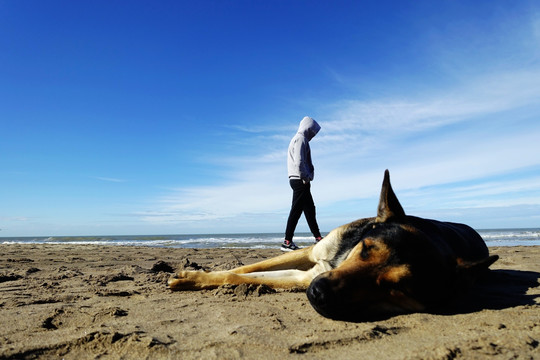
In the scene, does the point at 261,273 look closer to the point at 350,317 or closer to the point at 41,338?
the point at 350,317

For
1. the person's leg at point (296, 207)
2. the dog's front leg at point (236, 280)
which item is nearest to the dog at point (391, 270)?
the dog's front leg at point (236, 280)

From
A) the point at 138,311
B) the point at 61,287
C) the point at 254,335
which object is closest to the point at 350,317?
the point at 254,335

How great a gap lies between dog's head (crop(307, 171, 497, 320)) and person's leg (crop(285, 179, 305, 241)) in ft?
14.9

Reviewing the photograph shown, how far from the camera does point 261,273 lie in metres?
3.62

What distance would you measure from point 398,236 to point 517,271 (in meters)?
3.41

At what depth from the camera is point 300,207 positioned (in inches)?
289

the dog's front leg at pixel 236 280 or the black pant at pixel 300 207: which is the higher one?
the black pant at pixel 300 207

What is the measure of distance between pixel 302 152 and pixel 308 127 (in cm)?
71

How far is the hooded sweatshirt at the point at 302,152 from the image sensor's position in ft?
24.1

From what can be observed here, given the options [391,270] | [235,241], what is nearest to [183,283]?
[391,270]

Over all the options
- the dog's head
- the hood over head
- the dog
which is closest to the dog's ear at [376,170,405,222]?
the dog

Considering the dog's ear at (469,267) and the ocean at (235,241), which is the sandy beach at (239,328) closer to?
the dog's ear at (469,267)

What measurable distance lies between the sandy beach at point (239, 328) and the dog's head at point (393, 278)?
10cm

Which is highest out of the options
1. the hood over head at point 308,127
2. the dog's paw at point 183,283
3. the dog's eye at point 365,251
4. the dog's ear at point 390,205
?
the hood over head at point 308,127
